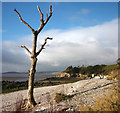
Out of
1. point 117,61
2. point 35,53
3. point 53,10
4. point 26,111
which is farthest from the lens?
point 117,61

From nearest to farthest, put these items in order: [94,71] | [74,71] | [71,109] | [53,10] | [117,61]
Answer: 1. [71,109]
2. [53,10]
3. [117,61]
4. [94,71]
5. [74,71]

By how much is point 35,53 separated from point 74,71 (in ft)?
128

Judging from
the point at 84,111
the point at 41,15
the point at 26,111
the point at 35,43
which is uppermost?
the point at 41,15

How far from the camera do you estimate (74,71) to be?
4547 cm

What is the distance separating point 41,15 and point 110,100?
18.9ft

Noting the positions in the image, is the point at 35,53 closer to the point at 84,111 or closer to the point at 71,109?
the point at 71,109

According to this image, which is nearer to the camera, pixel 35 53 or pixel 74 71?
pixel 35 53

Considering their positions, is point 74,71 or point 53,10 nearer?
point 53,10

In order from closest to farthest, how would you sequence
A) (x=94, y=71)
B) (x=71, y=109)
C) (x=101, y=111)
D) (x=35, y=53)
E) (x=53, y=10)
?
(x=101, y=111)
(x=71, y=109)
(x=35, y=53)
(x=53, y=10)
(x=94, y=71)

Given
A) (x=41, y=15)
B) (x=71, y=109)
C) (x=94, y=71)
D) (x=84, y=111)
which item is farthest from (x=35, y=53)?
(x=94, y=71)

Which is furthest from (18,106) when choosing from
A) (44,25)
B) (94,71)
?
(94,71)

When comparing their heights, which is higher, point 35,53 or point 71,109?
point 35,53

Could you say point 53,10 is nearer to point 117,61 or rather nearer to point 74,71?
point 117,61

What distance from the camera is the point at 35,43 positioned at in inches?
295
